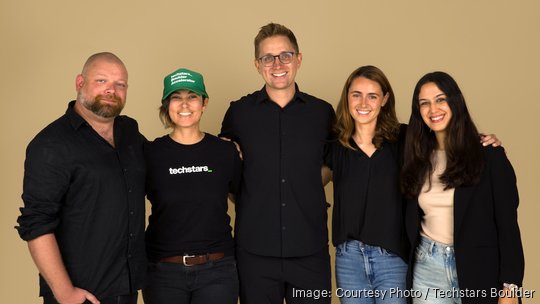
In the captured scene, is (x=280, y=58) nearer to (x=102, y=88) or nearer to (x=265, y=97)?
(x=265, y=97)

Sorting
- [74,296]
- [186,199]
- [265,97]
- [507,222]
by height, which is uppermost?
[265,97]

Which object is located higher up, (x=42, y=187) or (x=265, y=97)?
(x=265, y=97)

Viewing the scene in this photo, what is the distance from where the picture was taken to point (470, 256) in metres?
2.57

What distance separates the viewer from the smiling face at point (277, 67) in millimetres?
3023

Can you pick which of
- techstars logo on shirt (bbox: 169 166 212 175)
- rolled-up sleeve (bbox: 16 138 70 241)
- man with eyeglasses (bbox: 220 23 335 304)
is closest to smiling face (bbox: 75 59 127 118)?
rolled-up sleeve (bbox: 16 138 70 241)

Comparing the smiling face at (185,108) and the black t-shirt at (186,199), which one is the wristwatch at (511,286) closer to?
the black t-shirt at (186,199)

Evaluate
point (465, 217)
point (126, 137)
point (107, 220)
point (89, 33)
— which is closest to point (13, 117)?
point (89, 33)

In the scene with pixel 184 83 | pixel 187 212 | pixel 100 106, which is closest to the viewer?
pixel 100 106

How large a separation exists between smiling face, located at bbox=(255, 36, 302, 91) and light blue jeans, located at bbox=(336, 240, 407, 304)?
958mm

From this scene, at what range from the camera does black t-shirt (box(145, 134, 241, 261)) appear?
2754 mm

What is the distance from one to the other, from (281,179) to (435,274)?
3.06 ft

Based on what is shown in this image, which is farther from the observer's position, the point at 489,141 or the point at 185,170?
the point at 185,170

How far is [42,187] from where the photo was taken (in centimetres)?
230

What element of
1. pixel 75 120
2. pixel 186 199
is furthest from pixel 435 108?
pixel 75 120
